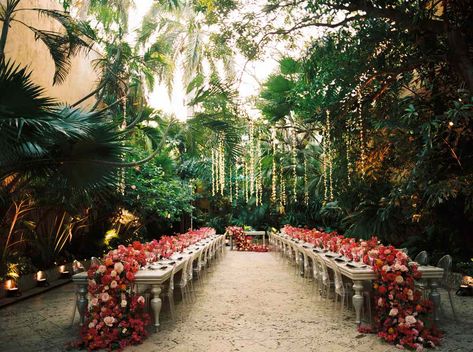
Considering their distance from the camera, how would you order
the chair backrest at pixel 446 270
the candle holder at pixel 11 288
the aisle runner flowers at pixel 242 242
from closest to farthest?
the chair backrest at pixel 446 270
the candle holder at pixel 11 288
the aisle runner flowers at pixel 242 242

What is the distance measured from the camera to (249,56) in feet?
27.5

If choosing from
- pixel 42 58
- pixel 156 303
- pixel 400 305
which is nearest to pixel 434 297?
pixel 400 305

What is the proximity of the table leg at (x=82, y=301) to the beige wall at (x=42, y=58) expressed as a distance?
3202 millimetres

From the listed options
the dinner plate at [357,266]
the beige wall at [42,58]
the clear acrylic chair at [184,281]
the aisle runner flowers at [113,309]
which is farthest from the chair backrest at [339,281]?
the beige wall at [42,58]

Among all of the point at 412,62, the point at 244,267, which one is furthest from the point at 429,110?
the point at 244,267

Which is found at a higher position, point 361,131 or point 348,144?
point 361,131

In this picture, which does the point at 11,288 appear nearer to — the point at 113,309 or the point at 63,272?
the point at 63,272

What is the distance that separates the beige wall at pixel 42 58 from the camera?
829 centimetres

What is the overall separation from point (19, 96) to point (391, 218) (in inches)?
285

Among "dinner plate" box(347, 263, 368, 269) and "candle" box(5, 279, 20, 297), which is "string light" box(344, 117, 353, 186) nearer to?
"dinner plate" box(347, 263, 368, 269)

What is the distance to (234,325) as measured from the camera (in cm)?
555

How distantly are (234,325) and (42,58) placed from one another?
22.9 ft

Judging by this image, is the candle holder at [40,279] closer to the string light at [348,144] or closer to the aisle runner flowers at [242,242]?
the string light at [348,144]

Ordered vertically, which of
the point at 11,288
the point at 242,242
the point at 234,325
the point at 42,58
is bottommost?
the point at 234,325
